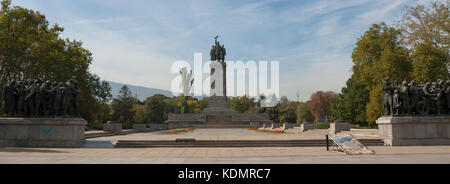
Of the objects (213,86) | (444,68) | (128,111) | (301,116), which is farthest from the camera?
(301,116)

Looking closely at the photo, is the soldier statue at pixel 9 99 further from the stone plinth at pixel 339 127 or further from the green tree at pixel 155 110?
the green tree at pixel 155 110

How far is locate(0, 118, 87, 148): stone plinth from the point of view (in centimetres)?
1786

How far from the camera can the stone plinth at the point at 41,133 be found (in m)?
17.9

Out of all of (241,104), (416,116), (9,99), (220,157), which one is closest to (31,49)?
(9,99)

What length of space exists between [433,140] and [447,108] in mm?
2355

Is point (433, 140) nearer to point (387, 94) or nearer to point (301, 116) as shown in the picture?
point (387, 94)

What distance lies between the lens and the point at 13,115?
1870cm

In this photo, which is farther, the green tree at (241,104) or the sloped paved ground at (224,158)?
the green tree at (241,104)

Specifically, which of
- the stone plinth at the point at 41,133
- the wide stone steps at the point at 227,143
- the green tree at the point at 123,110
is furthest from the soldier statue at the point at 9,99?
the green tree at the point at 123,110

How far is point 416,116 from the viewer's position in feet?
60.9
